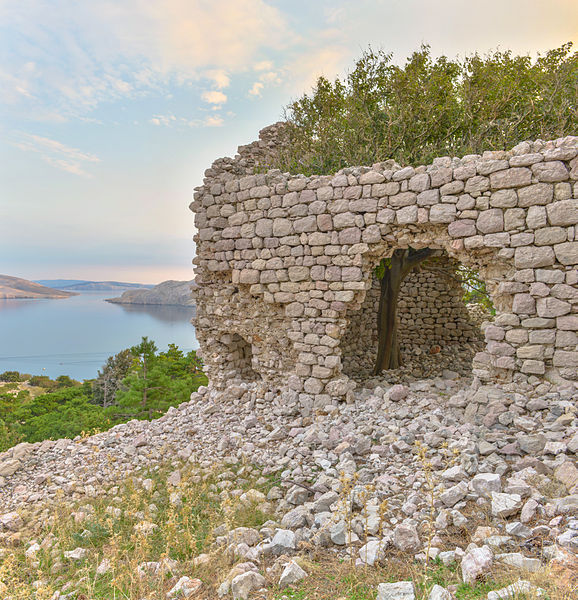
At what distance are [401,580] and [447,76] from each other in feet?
35.3

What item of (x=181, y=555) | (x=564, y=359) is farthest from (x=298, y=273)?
(x=181, y=555)

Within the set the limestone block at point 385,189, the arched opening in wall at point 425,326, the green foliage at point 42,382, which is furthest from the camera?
the green foliage at point 42,382

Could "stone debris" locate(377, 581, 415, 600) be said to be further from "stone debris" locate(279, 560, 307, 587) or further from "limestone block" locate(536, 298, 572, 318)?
"limestone block" locate(536, 298, 572, 318)

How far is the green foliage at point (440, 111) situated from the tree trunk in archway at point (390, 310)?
2304 mm

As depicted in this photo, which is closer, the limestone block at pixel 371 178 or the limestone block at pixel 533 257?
the limestone block at pixel 533 257

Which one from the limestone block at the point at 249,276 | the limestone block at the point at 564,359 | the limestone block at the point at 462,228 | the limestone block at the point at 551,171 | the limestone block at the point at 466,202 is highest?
the limestone block at the point at 551,171

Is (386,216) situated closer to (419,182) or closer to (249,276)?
A: (419,182)

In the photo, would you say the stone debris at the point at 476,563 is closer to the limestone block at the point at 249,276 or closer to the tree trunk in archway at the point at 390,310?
the limestone block at the point at 249,276

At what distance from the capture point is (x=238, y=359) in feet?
25.5

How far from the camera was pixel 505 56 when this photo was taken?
33.4 feet

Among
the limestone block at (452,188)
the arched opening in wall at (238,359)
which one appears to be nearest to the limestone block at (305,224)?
the limestone block at (452,188)

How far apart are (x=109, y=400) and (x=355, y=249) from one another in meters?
19.2

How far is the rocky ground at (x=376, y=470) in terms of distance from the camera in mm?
2783

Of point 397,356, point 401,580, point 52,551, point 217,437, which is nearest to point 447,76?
point 397,356
